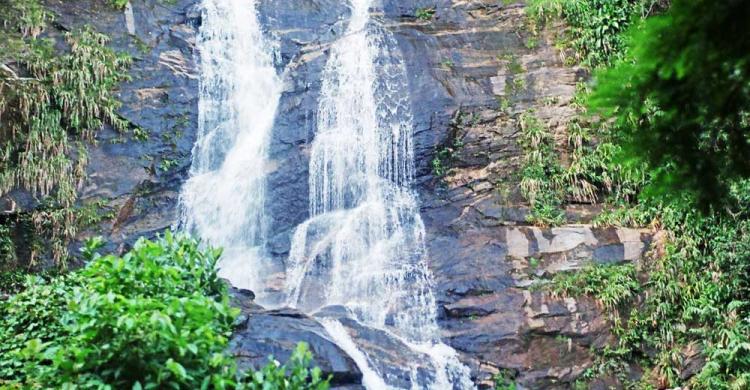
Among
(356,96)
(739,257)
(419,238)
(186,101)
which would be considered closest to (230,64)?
(186,101)

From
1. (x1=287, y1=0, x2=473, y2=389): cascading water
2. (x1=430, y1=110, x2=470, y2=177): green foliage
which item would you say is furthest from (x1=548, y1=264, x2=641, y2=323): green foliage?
(x1=430, y1=110, x2=470, y2=177): green foliage

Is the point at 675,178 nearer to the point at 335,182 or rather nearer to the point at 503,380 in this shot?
the point at 503,380

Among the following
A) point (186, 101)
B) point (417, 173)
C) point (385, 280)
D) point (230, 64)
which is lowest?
point (385, 280)

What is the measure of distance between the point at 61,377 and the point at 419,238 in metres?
8.71

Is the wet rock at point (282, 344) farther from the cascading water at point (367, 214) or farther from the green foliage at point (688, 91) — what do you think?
the green foliage at point (688, 91)

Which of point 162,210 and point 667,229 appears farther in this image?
point 162,210

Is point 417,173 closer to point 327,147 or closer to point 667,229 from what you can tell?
point 327,147

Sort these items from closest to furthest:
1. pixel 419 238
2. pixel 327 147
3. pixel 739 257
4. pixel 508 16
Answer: pixel 739 257
pixel 419 238
pixel 327 147
pixel 508 16

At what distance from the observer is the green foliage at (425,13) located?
15.5m

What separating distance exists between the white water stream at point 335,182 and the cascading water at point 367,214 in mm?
23

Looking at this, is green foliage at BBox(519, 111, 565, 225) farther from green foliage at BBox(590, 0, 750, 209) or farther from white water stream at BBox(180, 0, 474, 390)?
green foliage at BBox(590, 0, 750, 209)

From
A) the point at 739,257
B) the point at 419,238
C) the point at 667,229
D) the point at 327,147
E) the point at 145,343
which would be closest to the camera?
the point at 145,343

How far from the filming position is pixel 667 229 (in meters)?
11.6

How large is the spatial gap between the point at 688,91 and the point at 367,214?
10170 millimetres
